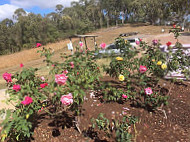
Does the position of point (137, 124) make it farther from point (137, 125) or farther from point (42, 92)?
point (42, 92)

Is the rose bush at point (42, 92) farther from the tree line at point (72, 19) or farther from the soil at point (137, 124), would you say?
the tree line at point (72, 19)

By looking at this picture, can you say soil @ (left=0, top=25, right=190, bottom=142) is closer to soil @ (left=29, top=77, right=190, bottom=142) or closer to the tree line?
soil @ (left=29, top=77, right=190, bottom=142)

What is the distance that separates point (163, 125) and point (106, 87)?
1.17 meters

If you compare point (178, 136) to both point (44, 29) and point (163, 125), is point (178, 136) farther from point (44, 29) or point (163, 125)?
point (44, 29)

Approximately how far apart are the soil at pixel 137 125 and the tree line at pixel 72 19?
51.0 ft

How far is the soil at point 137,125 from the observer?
1972 mm

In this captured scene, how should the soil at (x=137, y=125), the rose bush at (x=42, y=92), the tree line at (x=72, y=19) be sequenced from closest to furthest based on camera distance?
the rose bush at (x=42, y=92) < the soil at (x=137, y=125) < the tree line at (x=72, y=19)

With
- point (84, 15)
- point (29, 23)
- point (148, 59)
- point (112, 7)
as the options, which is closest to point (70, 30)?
point (29, 23)

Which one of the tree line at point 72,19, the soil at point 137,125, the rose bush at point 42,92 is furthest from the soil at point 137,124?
the tree line at point 72,19

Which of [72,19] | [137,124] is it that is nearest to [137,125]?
[137,124]

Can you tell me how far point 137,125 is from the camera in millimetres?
2164

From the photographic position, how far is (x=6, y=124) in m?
→ 1.56

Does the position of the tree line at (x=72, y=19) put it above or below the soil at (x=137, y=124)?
above

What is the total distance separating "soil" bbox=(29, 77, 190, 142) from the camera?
1972mm
